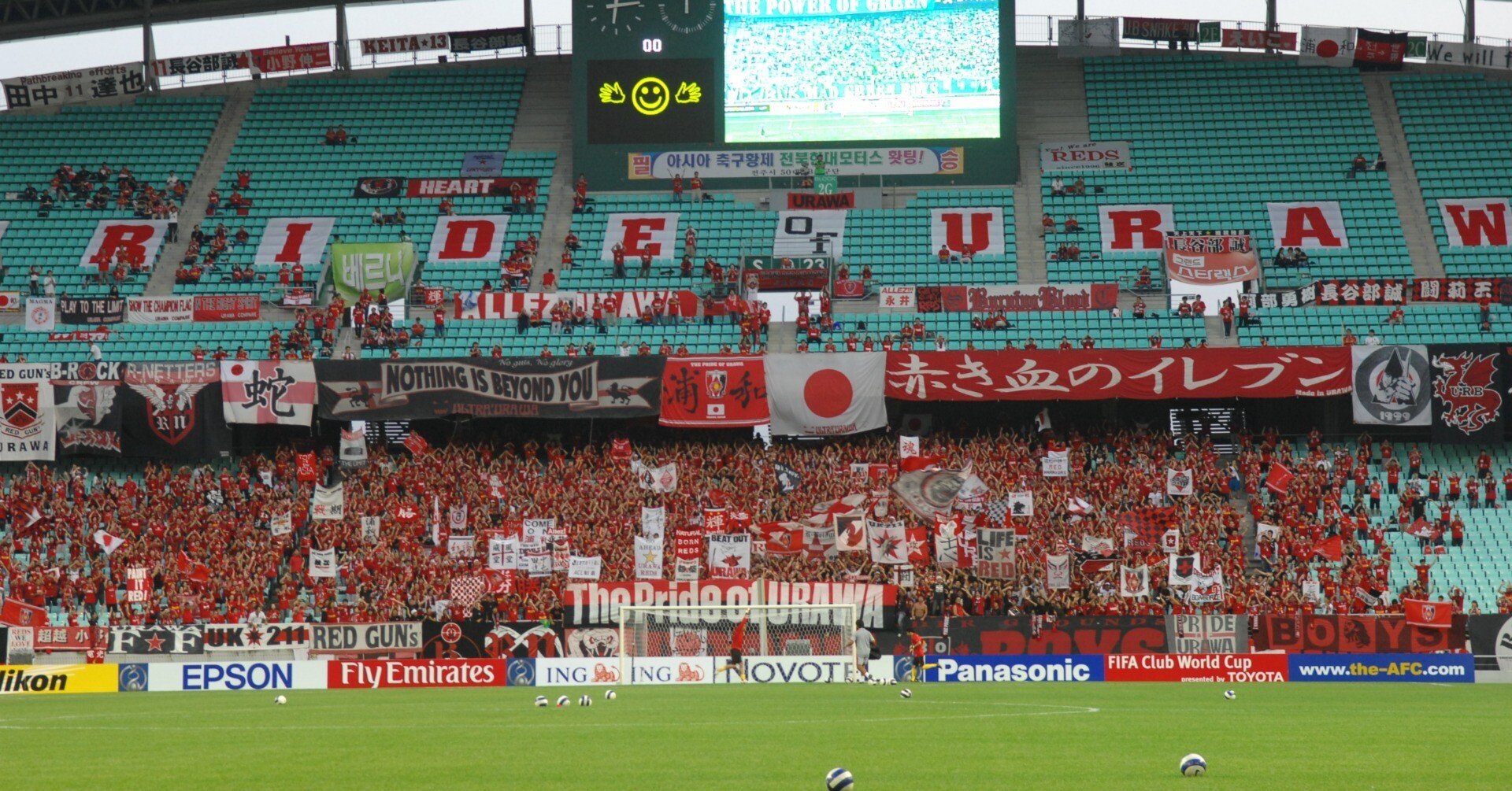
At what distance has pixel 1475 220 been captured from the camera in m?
53.0

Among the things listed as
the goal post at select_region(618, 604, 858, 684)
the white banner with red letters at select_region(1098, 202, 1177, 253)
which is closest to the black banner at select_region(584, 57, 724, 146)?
the white banner with red letters at select_region(1098, 202, 1177, 253)

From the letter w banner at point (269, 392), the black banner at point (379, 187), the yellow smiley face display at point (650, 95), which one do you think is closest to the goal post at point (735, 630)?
the letter w banner at point (269, 392)

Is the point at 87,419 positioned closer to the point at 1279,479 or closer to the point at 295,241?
the point at 295,241

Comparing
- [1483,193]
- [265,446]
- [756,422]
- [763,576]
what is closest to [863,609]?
[763,576]

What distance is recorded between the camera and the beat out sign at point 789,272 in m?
51.4

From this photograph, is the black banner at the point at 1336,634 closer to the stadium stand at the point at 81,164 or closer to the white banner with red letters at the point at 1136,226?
the white banner with red letters at the point at 1136,226

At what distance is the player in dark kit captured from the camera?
34.3 meters

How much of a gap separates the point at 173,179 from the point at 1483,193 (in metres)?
43.8

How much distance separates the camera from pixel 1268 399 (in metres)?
47.3

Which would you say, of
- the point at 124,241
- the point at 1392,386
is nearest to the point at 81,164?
the point at 124,241

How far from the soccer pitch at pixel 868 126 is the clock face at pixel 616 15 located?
4359mm

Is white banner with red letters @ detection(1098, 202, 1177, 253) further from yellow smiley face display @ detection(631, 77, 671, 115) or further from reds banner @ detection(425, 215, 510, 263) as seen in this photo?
reds banner @ detection(425, 215, 510, 263)

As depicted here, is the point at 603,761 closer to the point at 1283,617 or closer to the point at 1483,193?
the point at 1283,617

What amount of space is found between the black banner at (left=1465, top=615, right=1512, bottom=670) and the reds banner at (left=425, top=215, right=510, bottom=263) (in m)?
31.3
